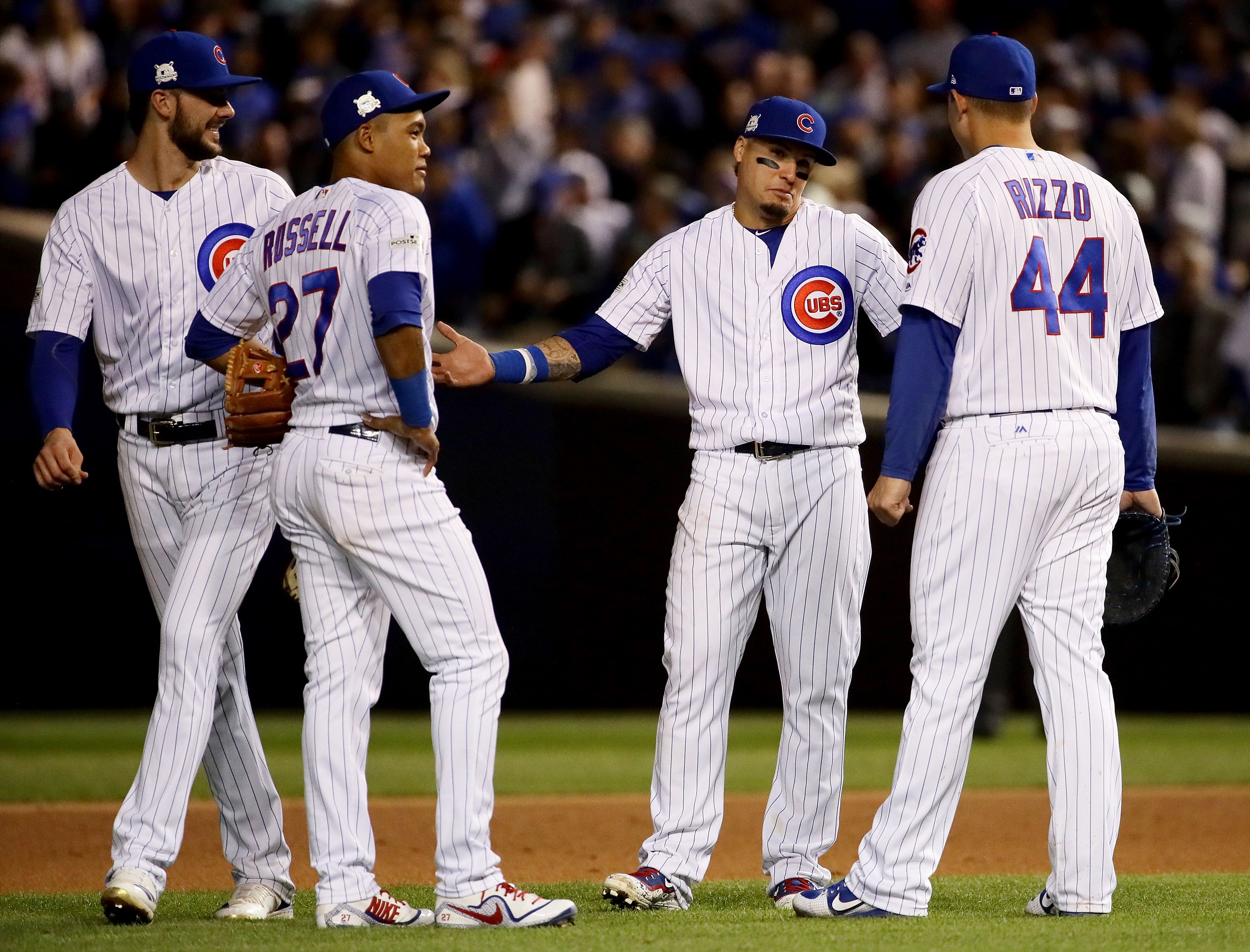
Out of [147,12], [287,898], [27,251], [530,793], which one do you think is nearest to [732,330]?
[287,898]

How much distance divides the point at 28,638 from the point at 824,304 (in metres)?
6.15

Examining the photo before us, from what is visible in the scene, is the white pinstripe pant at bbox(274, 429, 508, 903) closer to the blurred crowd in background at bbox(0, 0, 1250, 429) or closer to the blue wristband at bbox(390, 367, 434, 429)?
the blue wristband at bbox(390, 367, 434, 429)

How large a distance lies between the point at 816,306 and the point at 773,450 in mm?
394

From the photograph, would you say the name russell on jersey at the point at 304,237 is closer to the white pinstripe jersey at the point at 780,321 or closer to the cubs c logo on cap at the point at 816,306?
the white pinstripe jersey at the point at 780,321

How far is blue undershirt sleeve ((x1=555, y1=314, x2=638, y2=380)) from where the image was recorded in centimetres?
440

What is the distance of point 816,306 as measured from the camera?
4.19 metres

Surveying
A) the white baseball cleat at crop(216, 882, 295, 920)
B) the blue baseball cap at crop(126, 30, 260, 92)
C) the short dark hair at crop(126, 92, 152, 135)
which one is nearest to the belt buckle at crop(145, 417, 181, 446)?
the short dark hair at crop(126, 92, 152, 135)

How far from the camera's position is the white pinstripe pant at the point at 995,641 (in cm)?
373

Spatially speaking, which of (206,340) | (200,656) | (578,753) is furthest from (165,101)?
(578,753)

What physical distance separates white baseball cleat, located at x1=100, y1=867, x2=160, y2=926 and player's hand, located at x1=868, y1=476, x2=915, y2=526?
6.28ft

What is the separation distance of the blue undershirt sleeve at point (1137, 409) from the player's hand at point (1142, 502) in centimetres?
1

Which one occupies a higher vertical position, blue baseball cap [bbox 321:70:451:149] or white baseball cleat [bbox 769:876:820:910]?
blue baseball cap [bbox 321:70:451:149]

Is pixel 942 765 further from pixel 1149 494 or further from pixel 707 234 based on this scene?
pixel 707 234

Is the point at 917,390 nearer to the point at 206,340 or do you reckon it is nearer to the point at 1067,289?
the point at 1067,289
